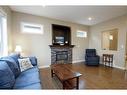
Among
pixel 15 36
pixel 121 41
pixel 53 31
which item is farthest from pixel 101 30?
pixel 15 36

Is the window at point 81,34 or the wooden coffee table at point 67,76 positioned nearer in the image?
the wooden coffee table at point 67,76

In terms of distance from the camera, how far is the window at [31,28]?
4.28 metres

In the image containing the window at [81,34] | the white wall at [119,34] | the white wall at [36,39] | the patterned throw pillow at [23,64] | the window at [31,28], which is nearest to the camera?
the patterned throw pillow at [23,64]

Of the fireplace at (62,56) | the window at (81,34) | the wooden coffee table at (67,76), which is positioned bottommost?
the wooden coffee table at (67,76)

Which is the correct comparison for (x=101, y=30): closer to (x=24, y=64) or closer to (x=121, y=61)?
(x=121, y=61)

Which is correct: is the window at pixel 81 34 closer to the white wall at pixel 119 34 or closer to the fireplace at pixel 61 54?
the white wall at pixel 119 34

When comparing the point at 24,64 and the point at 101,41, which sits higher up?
the point at 101,41

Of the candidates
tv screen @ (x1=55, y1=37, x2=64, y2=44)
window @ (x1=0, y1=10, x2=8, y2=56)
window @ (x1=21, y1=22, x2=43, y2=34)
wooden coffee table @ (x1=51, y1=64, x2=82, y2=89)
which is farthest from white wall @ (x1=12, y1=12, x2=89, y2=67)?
wooden coffee table @ (x1=51, y1=64, x2=82, y2=89)

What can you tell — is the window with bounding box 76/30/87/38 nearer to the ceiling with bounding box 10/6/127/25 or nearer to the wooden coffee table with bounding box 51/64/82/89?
the ceiling with bounding box 10/6/127/25

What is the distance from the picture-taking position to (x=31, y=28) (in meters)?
4.50

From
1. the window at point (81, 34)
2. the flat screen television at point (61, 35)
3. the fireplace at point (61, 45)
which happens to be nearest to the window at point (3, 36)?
the fireplace at point (61, 45)

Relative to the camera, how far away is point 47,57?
496 cm

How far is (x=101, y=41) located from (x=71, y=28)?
6.43 feet
